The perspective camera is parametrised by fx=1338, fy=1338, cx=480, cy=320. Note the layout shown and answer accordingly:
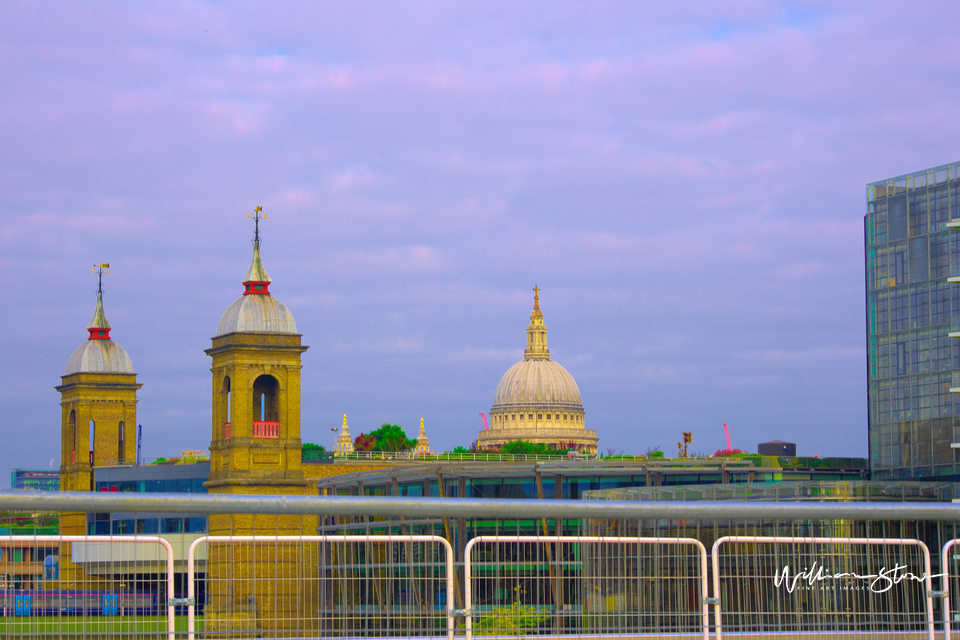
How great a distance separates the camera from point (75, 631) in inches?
387

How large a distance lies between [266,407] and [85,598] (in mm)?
75081

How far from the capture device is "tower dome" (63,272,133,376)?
100000mm

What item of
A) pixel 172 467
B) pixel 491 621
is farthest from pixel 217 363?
pixel 491 621

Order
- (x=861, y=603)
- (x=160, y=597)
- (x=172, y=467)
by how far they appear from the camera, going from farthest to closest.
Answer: (x=172, y=467) → (x=861, y=603) → (x=160, y=597)

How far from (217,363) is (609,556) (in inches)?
2922

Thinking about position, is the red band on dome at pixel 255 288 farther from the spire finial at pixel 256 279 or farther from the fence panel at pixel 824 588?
the fence panel at pixel 824 588

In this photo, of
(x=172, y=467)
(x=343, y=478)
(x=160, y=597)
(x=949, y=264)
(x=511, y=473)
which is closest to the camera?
(x=160, y=597)

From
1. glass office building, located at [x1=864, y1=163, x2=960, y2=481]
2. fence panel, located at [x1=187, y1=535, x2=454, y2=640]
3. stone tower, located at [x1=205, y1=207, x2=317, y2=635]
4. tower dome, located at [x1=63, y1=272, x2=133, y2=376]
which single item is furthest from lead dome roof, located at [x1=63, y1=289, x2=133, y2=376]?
fence panel, located at [x1=187, y1=535, x2=454, y2=640]

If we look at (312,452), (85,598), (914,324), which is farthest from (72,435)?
(85,598)

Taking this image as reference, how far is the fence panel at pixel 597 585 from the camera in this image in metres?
10.6

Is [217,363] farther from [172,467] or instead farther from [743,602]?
[743,602]

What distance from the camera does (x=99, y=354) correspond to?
100 metres
